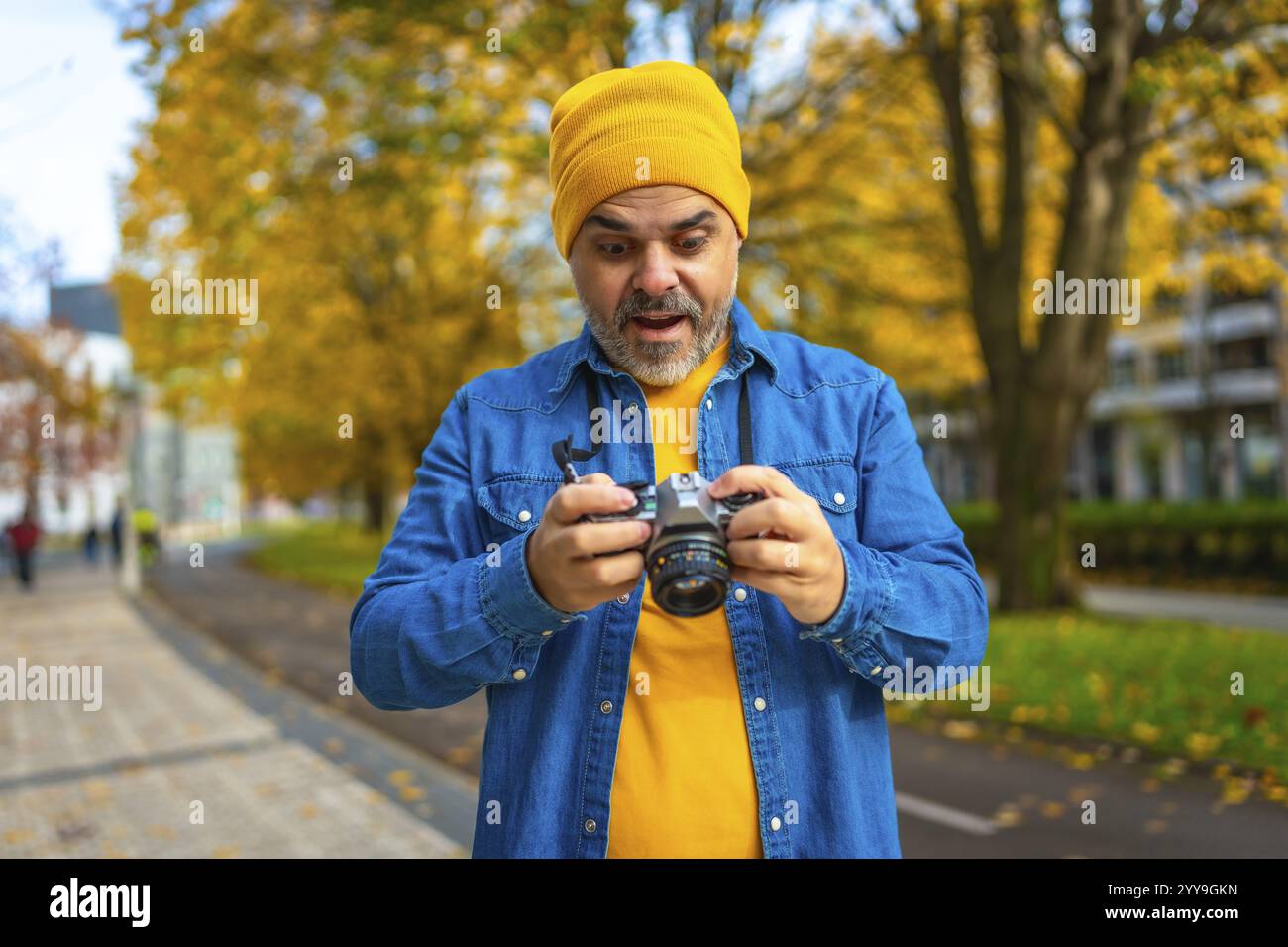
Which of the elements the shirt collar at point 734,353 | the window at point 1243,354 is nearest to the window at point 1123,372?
the window at point 1243,354

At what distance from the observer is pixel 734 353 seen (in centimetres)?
185

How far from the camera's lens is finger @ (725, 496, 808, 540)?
4.72ft

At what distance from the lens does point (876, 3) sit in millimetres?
11172

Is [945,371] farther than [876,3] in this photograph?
Yes

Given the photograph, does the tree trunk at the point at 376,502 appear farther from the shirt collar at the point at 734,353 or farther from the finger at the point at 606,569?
the finger at the point at 606,569

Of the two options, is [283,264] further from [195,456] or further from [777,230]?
[195,456]

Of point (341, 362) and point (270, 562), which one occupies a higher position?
point (341, 362)

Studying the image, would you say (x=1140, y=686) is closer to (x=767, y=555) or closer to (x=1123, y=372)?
(x=767, y=555)

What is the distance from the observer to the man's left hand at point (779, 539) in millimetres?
1446

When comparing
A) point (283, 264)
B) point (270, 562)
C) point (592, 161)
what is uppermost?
point (283, 264)

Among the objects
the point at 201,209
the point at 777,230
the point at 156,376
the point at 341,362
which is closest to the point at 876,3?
the point at 777,230

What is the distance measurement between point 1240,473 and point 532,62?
42257mm
